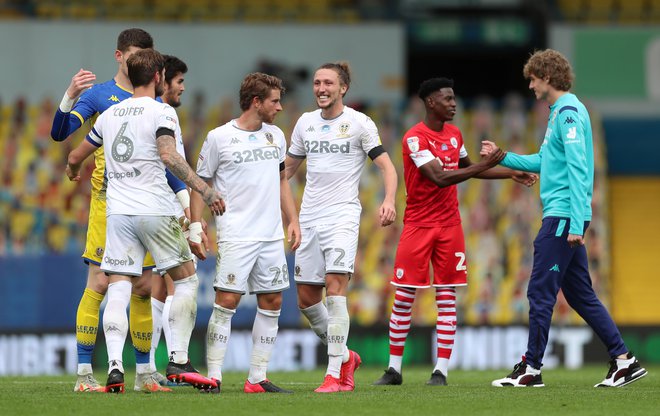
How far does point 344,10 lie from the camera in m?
24.1

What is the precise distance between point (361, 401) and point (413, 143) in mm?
2505

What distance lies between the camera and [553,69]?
970 centimetres

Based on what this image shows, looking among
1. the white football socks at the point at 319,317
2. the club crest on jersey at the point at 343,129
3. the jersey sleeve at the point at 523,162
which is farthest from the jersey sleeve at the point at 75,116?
the jersey sleeve at the point at 523,162

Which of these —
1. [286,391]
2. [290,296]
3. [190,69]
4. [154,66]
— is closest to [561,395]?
[286,391]

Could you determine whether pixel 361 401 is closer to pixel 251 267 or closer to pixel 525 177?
pixel 251 267

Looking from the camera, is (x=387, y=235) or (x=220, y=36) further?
(x=220, y=36)

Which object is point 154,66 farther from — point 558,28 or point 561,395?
point 558,28

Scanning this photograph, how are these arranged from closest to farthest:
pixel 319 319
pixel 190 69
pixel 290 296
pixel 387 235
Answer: pixel 319 319
pixel 290 296
pixel 387 235
pixel 190 69

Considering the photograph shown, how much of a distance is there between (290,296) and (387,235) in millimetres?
4618

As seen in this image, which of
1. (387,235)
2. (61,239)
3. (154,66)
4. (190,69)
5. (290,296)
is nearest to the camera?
(154,66)

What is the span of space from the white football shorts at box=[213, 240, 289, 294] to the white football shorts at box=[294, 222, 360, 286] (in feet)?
1.58

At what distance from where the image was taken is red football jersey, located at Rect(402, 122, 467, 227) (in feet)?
33.6

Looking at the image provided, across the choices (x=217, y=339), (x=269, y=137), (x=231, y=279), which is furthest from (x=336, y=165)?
(x=217, y=339)

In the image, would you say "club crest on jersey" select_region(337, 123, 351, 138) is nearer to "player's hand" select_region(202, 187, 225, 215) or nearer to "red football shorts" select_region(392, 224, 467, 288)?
"red football shorts" select_region(392, 224, 467, 288)
